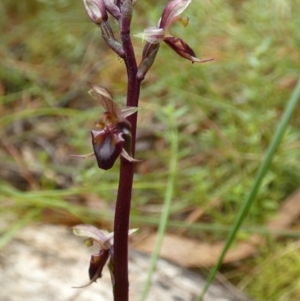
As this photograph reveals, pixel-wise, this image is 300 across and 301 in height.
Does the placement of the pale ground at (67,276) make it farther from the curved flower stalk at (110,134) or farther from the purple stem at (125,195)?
the curved flower stalk at (110,134)

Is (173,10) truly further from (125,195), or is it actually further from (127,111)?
(125,195)

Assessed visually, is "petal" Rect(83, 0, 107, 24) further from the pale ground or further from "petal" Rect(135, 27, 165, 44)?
the pale ground

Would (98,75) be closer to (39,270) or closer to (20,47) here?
(20,47)

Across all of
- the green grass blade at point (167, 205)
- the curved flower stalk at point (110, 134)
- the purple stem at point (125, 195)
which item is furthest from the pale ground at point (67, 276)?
the curved flower stalk at point (110, 134)

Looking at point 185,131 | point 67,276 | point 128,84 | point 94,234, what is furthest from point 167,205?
point 185,131

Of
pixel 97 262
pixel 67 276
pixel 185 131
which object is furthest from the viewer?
pixel 185 131

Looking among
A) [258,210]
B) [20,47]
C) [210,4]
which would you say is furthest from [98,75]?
[258,210]
